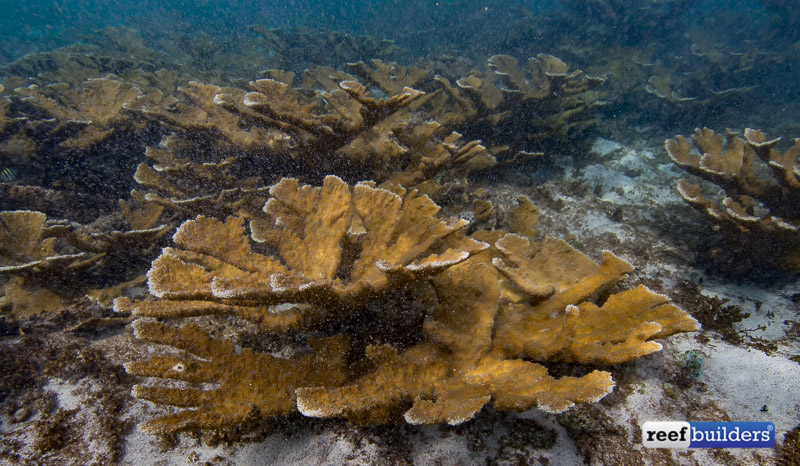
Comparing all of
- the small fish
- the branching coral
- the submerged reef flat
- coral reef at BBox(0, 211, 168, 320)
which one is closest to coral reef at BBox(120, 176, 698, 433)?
the submerged reef flat

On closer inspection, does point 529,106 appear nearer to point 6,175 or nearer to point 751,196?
point 751,196

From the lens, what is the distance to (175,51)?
13875 millimetres

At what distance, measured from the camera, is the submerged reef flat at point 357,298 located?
2.05 meters

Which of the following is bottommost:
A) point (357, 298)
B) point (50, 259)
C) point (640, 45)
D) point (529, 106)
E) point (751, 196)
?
point (751, 196)

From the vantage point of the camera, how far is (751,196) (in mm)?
4484

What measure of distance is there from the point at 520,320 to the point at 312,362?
1527 millimetres

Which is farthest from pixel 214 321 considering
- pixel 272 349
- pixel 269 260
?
pixel 269 260

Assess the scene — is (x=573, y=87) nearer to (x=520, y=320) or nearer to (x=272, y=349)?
(x=520, y=320)

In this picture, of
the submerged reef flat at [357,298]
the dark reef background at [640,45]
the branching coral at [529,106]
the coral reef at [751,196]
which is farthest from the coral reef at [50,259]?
the dark reef background at [640,45]

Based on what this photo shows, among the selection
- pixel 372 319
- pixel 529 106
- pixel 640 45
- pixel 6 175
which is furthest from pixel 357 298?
pixel 640 45

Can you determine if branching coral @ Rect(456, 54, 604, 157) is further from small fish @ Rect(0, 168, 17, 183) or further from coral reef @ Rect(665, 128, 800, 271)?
small fish @ Rect(0, 168, 17, 183)

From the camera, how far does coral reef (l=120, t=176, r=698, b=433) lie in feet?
6.15

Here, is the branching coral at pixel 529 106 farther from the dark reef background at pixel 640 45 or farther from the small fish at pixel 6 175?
the small fish at pixel 6 175

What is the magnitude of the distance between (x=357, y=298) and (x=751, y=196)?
557 cm
